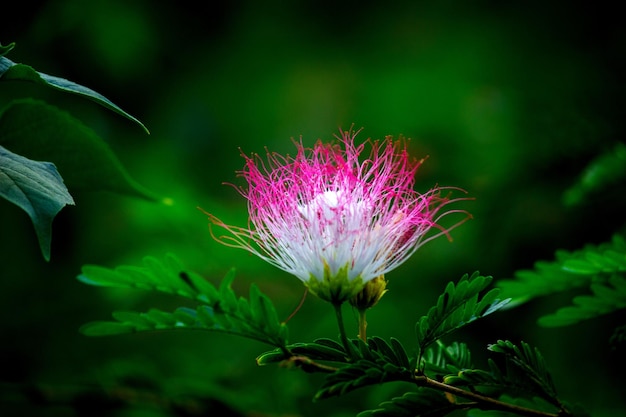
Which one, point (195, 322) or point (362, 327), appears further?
point (362, 327)

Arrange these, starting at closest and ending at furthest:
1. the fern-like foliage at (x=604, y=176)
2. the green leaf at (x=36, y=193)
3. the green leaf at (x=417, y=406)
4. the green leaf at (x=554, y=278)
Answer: the green leaf at (x=36, y=193) → the green leaf at (x=417, y=406) → the green leaf at (x=554, y=278) → the fern-like foliage at (x=604, y=176)

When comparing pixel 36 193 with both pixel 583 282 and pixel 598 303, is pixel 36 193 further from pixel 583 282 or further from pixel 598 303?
pixel 583 282

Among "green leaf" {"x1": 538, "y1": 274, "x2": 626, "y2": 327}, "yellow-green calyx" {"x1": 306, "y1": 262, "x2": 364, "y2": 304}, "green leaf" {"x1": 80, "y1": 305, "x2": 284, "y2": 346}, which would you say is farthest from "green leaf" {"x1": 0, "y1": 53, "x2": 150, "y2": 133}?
"green leaf" {"x1": 538, "y1": 274, "x2": 626, "y2": 327}

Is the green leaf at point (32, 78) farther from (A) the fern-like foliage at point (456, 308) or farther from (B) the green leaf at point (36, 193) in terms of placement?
(A) the fern-like foliage at point (456, 308)

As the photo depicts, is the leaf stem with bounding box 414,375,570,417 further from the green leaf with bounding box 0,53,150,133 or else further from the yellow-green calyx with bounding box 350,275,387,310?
the green leaf with bounding box 0,53,150,133

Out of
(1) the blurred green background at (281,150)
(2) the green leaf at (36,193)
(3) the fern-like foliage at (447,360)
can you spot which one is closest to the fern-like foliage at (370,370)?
(3) the fern-like foliage at (447,360)

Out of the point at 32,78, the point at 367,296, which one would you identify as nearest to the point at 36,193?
the point at 32,78
